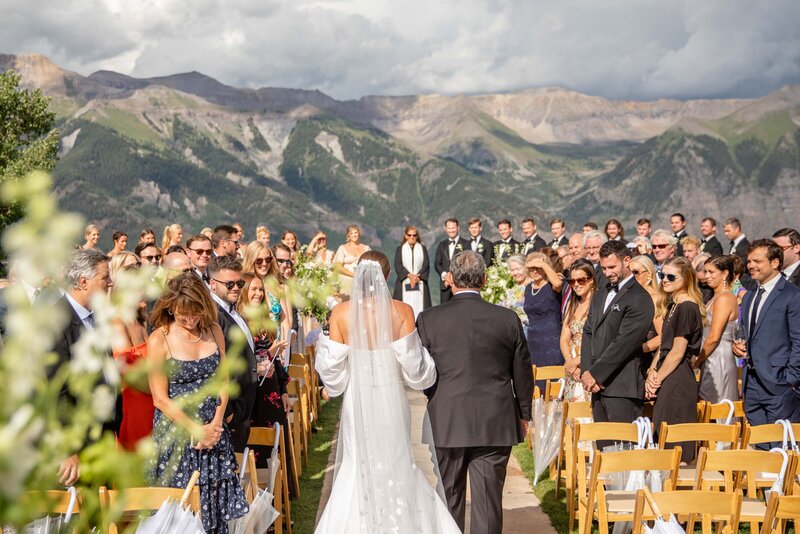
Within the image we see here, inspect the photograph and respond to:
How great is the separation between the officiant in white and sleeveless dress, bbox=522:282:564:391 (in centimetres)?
535

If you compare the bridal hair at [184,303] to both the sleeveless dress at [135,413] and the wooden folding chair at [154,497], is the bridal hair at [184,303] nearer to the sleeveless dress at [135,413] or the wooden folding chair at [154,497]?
the sleeveless dress at [135,413]

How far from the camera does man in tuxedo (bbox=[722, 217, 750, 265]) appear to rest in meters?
12.7

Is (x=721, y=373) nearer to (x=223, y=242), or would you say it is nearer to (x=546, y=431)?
(x=546, y=431)

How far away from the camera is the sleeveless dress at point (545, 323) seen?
9.20m

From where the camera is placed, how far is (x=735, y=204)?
124 metres

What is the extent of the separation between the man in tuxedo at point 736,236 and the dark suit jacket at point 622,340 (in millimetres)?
6845

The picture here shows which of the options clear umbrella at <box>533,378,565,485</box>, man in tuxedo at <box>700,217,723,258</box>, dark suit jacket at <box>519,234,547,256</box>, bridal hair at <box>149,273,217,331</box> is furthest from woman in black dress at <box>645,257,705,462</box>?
man in tuxedo at <box>700,217,723,258</box>

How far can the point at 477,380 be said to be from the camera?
5.18 metres

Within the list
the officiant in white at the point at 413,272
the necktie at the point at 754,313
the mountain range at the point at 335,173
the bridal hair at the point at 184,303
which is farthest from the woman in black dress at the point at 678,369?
the mountain range at the point at 335,173

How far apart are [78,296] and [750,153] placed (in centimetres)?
15057

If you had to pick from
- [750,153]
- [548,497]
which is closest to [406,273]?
[548,497]

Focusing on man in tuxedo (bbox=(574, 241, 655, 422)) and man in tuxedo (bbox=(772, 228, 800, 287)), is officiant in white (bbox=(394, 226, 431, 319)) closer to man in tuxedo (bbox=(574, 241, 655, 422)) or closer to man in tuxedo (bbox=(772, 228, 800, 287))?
man in tuxedo (bbox=(772, 228, 800, 287))

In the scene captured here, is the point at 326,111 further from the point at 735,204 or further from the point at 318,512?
the point at 318,512

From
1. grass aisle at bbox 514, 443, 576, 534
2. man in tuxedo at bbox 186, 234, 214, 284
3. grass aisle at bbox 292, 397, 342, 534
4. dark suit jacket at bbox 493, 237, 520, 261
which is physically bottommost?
grass aisle at bbox 514, 443, 576, 534
